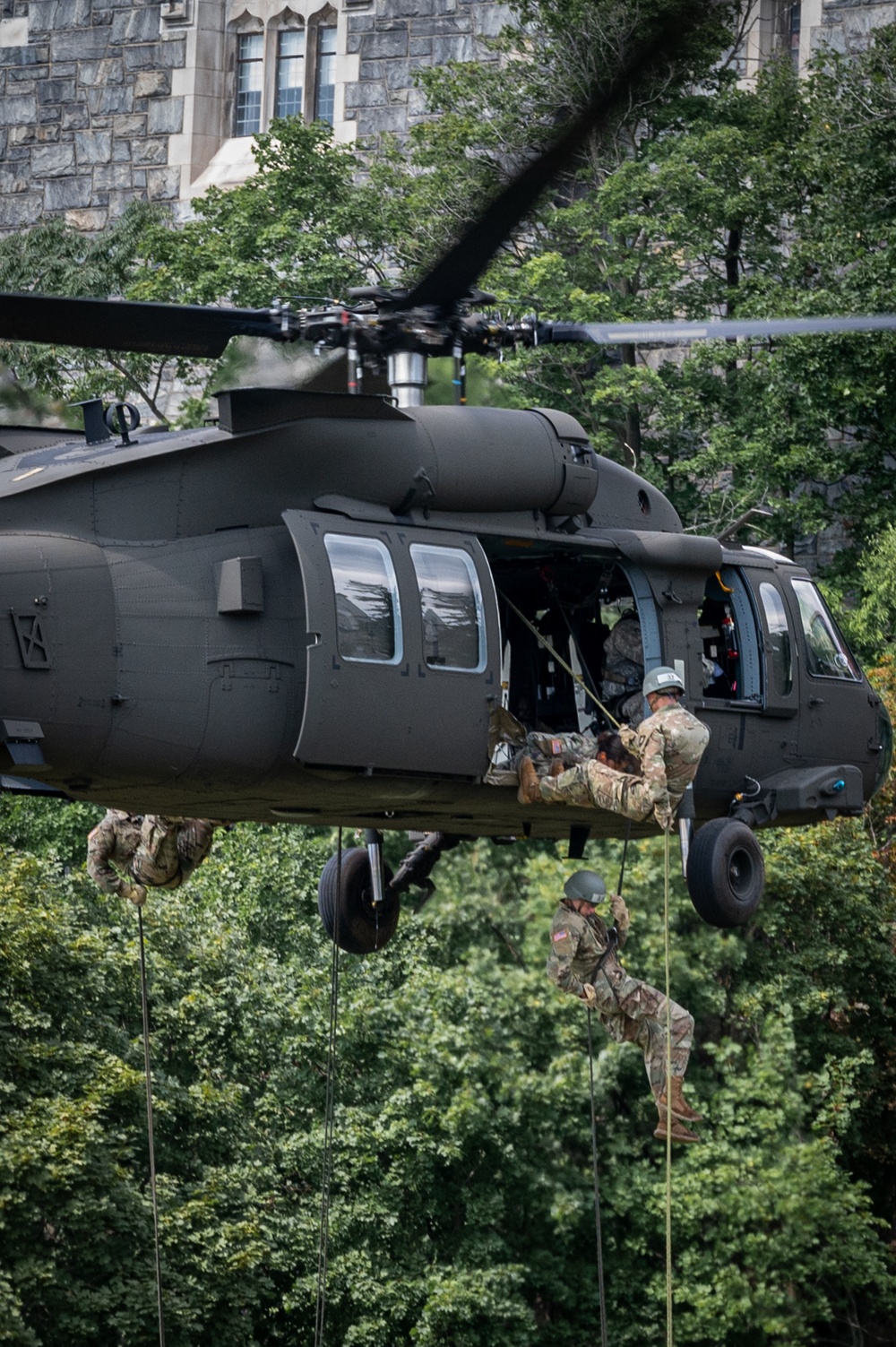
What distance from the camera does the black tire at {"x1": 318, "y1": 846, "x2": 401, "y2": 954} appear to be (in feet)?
50.9

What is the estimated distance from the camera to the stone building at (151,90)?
126ft

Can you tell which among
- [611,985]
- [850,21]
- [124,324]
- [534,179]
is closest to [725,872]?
[611,985]

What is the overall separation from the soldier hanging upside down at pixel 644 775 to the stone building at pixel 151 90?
27034mm

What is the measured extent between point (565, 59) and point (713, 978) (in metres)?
13.2

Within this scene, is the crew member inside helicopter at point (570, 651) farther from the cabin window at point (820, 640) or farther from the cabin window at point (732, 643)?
the cabin window at point (820, 640)

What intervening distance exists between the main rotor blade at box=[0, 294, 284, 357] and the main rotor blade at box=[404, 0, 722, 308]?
981mm

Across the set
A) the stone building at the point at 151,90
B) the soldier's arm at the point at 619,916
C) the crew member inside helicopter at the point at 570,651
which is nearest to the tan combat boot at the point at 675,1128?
the soldier's arm at the point at 619,916

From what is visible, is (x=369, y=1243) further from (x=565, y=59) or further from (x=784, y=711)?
(x=565, y=59)

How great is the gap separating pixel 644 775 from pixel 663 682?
571mm

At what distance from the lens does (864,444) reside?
98.3ft

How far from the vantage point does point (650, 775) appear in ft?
40.8

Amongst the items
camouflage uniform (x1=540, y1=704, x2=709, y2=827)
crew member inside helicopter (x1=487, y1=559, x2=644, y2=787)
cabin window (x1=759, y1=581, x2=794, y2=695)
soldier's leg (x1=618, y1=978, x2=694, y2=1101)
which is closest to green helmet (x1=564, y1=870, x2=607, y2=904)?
soldier's leg (x1=618, y1=978, x2=694, y2=1101)

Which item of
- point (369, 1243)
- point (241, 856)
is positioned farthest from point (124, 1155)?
point (241, 856)

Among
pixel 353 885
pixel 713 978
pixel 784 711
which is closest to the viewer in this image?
pixel 784 711
